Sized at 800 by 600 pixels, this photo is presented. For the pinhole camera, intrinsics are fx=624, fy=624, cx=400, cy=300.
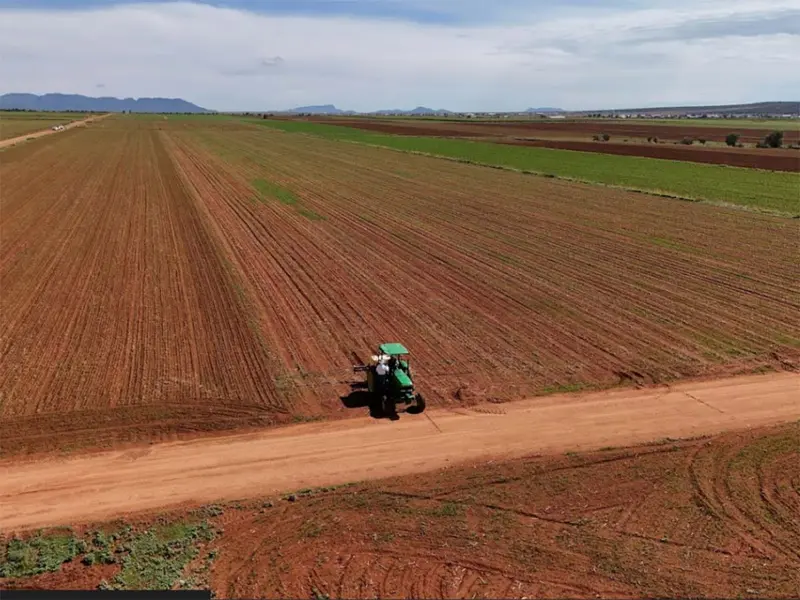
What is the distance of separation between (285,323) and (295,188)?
97.4 feet

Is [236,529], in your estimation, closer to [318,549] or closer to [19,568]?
[318,549]

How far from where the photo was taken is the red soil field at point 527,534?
385 inches

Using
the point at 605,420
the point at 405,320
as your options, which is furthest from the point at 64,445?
the point at 605,420

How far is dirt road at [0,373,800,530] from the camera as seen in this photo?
12.1m

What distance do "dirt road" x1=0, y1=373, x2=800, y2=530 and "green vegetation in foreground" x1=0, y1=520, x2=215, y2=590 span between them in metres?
0.68

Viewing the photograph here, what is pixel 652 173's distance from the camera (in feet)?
196

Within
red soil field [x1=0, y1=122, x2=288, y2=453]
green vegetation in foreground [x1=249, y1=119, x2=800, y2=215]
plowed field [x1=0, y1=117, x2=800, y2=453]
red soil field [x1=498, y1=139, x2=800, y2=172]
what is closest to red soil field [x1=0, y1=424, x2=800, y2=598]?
plowed field [x1=0, y1=117, x2=800, y2=453]

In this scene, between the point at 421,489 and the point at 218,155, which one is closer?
the point at 421,489

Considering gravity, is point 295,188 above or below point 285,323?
above


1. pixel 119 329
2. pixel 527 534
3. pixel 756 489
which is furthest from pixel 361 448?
pixel 119 329

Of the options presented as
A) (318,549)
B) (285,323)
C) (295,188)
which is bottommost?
(318,549)

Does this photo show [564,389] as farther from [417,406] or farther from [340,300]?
[340,300]

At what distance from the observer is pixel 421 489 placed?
40.4ft

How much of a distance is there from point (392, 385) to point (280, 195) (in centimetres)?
3242
